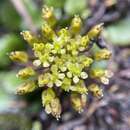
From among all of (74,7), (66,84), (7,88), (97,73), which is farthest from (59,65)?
(74,7)

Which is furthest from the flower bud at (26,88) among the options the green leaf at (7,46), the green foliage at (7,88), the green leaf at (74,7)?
the green leaf at (74,7)

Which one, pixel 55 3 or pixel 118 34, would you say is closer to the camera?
pixel 55 3

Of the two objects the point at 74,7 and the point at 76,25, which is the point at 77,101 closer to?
the point at 76,25

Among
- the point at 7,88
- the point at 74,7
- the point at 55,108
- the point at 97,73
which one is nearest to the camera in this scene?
the point at 55,108

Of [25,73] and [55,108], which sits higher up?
[25,73]

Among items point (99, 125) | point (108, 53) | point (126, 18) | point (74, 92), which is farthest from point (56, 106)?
point (126, 18)

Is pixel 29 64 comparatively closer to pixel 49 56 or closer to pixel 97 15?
pixel 49 56

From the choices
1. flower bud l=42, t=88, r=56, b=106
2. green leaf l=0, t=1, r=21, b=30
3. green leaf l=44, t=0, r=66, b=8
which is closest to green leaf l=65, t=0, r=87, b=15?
green leaf l=44, t=0, r=66, b=8
